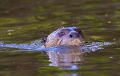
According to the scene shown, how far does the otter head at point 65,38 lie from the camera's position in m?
9.30

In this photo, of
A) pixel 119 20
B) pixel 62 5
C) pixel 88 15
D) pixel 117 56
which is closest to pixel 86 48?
pixel 117 56

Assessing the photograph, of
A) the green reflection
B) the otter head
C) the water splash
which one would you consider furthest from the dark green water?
the otter head

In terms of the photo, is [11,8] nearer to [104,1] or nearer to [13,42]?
[104,1]

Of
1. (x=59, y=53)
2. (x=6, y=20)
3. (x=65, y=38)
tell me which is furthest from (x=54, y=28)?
(x=59, y=53)

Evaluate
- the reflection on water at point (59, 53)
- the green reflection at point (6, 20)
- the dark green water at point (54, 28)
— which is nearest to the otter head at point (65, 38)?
the reflection on water at point (59, 53)

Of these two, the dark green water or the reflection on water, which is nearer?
the dark green water

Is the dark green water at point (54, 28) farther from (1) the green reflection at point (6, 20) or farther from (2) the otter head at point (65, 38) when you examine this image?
(2) the otter head at point (65, 38)

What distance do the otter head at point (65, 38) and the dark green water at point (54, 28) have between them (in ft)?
1.74

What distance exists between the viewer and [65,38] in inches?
377

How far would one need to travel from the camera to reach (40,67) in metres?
7.31

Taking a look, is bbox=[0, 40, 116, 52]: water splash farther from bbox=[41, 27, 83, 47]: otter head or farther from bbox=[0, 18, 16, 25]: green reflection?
bbox=[0, 18, 16, 25]: green reflection

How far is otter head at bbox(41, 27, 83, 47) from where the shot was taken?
9296 millimetres

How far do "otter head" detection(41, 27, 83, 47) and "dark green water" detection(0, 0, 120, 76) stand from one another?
53cm

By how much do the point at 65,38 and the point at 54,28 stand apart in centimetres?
300
